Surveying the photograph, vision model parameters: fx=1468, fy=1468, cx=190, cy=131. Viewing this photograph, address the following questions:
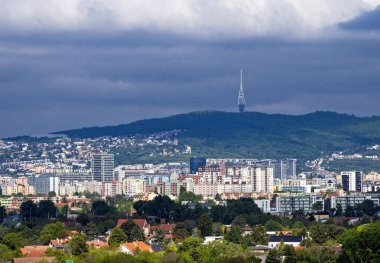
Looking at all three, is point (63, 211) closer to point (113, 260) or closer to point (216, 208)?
A: point (216, 208)

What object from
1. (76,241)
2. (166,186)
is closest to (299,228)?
(76,241)

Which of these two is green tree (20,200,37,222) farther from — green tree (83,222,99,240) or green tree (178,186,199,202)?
green tree (178,186,199,202)

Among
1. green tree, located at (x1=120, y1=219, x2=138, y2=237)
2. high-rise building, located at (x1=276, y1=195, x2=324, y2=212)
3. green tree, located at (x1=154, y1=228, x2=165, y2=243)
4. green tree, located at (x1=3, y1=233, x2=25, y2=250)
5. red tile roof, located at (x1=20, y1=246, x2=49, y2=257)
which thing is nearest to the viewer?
red tile roof, located at (x1=20, y1=246, x2=49, y2=257)

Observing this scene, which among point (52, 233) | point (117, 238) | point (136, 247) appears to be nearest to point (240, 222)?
point (52, 233)

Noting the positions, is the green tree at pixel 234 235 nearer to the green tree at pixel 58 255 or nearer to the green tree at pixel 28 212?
the green tree at pixel 58 255

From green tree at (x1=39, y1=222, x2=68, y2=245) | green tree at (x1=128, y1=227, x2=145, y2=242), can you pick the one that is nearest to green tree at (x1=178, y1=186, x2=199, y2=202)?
green tree at (x1=128, y1=227, x2=145, y2=242)

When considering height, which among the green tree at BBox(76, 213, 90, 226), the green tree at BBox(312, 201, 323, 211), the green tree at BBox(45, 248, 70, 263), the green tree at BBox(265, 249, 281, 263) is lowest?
the green tree at BBox(312, 201, 323, 211)
